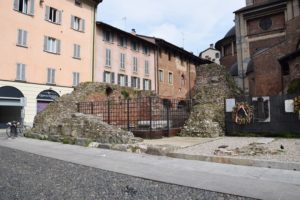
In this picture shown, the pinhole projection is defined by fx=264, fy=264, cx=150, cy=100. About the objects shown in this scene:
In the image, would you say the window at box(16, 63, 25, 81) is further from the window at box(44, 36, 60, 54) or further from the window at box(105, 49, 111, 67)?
the window at box(105, 49, 111, 67)

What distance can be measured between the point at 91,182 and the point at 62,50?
24.6 metres

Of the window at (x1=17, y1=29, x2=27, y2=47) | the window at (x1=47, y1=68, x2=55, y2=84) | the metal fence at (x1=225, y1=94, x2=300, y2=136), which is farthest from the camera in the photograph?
the window at (x1=47, y1=68, x2=55, y2=84)

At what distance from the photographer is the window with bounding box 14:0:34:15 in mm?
24406

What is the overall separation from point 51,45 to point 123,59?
9.79 metres

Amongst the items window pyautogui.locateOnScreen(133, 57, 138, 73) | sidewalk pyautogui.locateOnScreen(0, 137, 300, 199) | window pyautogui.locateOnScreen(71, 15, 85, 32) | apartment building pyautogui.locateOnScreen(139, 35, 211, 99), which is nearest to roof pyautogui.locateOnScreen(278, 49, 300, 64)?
apartment building pyautogui.locateOnScreen(139, 35, 211, 99)

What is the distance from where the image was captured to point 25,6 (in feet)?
83.1

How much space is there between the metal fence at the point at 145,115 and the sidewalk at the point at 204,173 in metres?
4.34

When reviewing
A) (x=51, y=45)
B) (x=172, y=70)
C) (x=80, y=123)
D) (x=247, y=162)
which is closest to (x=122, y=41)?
(x=51, y=45)

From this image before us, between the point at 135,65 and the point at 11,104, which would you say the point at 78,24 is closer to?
the point at 135,65

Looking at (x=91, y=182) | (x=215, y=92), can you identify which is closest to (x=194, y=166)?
(x=91, y=182)

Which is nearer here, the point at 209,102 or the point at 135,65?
the point at 209,102

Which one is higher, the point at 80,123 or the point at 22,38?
the point at 22,38

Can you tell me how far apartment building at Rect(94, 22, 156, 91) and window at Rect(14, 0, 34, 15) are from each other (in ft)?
25.7

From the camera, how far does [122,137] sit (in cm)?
1067
